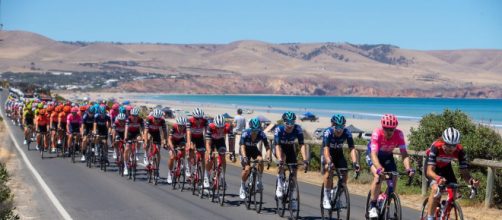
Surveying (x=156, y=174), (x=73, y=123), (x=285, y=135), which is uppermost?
(x=285, y=135)

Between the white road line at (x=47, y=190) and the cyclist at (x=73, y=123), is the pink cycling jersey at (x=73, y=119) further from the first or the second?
the white road line at (x=47, y=190)

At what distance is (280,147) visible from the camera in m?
12.8

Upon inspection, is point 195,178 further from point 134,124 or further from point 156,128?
point 134,124

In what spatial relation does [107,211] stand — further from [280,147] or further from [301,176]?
[301,176]

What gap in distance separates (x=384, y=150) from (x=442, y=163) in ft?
3.40

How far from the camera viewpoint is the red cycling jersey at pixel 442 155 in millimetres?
9742

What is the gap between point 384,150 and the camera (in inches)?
418

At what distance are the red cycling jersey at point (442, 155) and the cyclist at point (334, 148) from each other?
204cm

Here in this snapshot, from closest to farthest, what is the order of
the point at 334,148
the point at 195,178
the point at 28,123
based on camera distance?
the point at 334,148 < the point at 195,178 < the point at 28,123

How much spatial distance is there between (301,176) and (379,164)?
1081 cm

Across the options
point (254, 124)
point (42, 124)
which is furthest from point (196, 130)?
point (42, 124)

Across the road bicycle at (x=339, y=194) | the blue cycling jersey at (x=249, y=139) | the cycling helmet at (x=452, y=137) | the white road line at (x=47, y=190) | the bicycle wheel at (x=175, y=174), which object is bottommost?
the white road line at (x=47, y=190)

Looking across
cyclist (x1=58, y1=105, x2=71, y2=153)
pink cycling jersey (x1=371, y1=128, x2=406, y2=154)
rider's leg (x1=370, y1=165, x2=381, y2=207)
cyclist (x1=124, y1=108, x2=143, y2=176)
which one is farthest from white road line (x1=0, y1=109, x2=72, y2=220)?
pink cycling jersey (x1=371, y1=128, x2=406, y2=154)

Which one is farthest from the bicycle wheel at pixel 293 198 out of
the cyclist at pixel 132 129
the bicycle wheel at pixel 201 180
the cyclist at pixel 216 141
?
the cyclist at pixel 132 129
